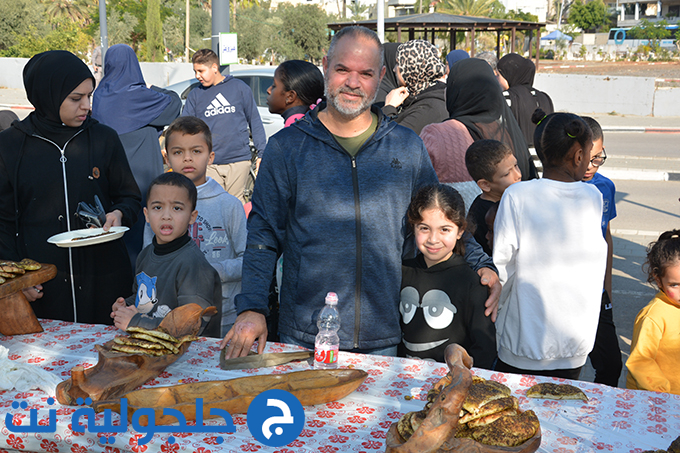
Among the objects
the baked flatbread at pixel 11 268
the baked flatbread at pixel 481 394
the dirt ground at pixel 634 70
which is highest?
the dirt ground at pixel 634 70

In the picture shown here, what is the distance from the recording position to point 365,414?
1996 mm

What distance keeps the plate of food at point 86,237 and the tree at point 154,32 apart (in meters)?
36.0

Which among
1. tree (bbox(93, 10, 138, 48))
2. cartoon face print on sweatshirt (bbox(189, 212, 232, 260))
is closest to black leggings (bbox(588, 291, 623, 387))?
cartoon face print on sweatshirt (bbox(189, 212, 232, 260))

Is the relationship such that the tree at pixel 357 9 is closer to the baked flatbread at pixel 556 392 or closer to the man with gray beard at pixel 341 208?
the man with gray beard at pixel 341 208

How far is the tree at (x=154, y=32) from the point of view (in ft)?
116

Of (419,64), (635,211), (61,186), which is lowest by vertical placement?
(635,211)

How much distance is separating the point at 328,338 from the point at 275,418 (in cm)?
44

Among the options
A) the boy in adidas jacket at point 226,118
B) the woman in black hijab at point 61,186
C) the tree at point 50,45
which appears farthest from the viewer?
the tree at point 50,45

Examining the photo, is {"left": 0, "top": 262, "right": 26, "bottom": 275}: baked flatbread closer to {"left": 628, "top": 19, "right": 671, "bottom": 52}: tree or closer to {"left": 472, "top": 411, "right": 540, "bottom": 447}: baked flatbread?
{"left": 472, "top": 411, "right": 540, "bottom": 447}: baked flatbread

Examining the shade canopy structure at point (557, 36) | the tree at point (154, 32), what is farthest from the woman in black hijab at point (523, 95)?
the shade canopy structure at point (557, 36)

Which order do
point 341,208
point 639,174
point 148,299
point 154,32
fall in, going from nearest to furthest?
point 341,208 → point 148,299 → point 639,174 → point 154,32

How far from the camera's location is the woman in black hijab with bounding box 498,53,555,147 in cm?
564

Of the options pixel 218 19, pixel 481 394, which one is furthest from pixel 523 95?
pixel 218 19

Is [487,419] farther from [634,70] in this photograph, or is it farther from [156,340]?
[634,70]
